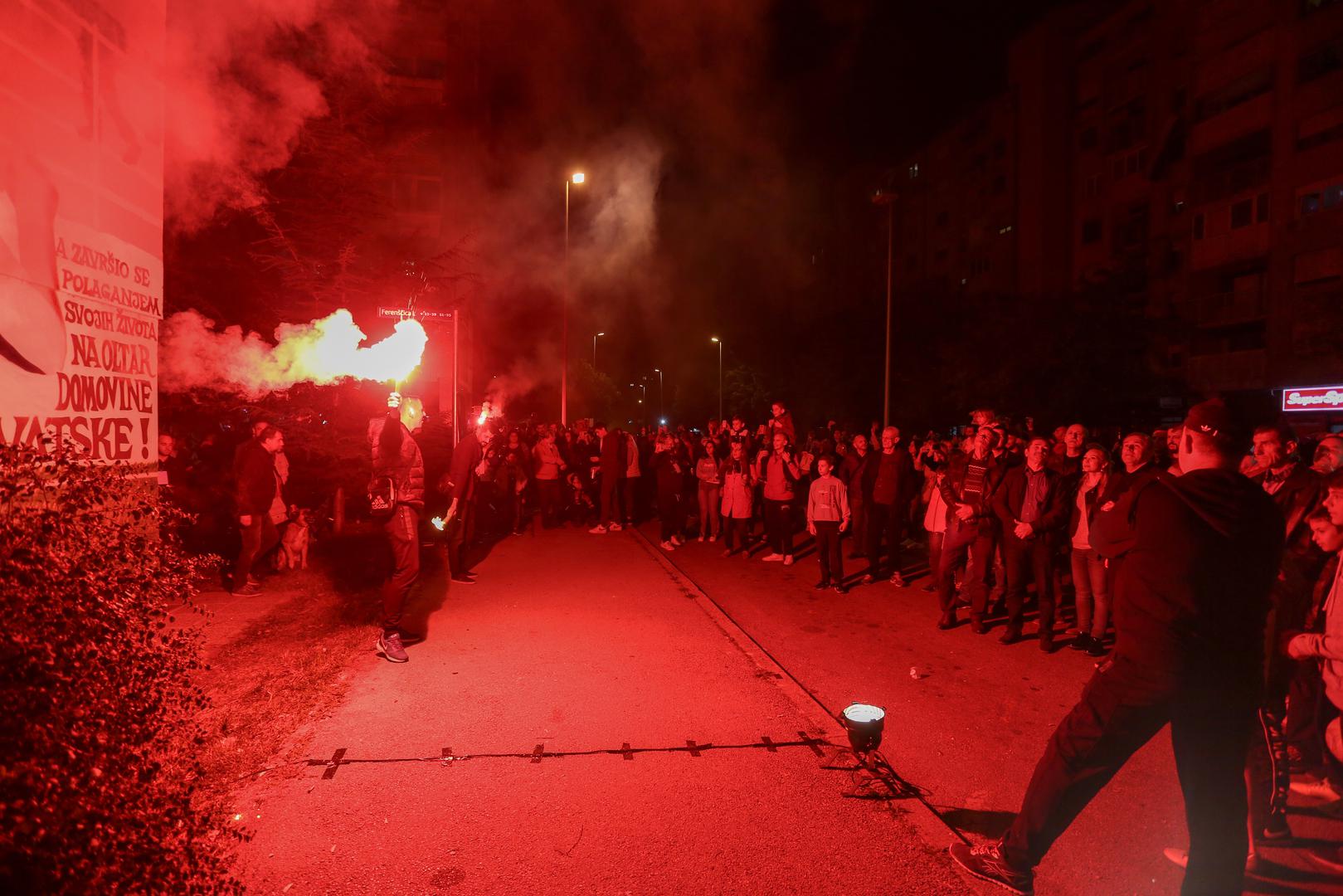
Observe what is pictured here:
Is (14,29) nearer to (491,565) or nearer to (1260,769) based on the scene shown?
(1260,769)

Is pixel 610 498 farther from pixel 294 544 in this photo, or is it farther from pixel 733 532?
pixel 294 544

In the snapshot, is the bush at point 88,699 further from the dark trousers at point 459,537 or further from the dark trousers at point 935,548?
the dark trousers at point 935,548

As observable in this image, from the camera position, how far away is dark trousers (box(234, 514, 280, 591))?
824cm

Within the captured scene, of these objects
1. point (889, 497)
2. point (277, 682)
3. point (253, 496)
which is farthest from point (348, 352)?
point (889, 497)

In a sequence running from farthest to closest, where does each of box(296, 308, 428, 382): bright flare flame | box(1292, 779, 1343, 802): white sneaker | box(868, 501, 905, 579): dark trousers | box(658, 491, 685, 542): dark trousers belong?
box(658, 491, 685, 542): dark trousers → box(868, 501, 905, 579): dark trousers → box(296, 308, 428, 382): bright flare flame → box(1292, 779, 1343, 802): white sneaker

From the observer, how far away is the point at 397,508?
6266 mm

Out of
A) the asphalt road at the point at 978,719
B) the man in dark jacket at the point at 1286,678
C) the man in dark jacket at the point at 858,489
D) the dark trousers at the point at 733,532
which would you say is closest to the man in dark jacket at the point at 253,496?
the asphalt road at the point at 978,719

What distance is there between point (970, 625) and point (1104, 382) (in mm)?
21278

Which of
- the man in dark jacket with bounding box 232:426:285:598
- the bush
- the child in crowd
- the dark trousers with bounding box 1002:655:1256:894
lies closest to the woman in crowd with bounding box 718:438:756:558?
the child in crowd

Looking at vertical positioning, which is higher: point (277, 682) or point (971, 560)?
point (971, 560)

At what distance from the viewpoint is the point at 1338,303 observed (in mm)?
20953

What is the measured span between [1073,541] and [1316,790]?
2.94m

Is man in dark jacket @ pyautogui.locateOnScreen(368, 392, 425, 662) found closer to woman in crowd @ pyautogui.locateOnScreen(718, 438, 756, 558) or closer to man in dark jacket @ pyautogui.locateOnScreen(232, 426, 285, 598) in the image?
man in dark jacket @ pyautogui.locateOnScreen(232, 426, 285, 598)

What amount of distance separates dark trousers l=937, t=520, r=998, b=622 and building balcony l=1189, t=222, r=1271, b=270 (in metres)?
29.7
